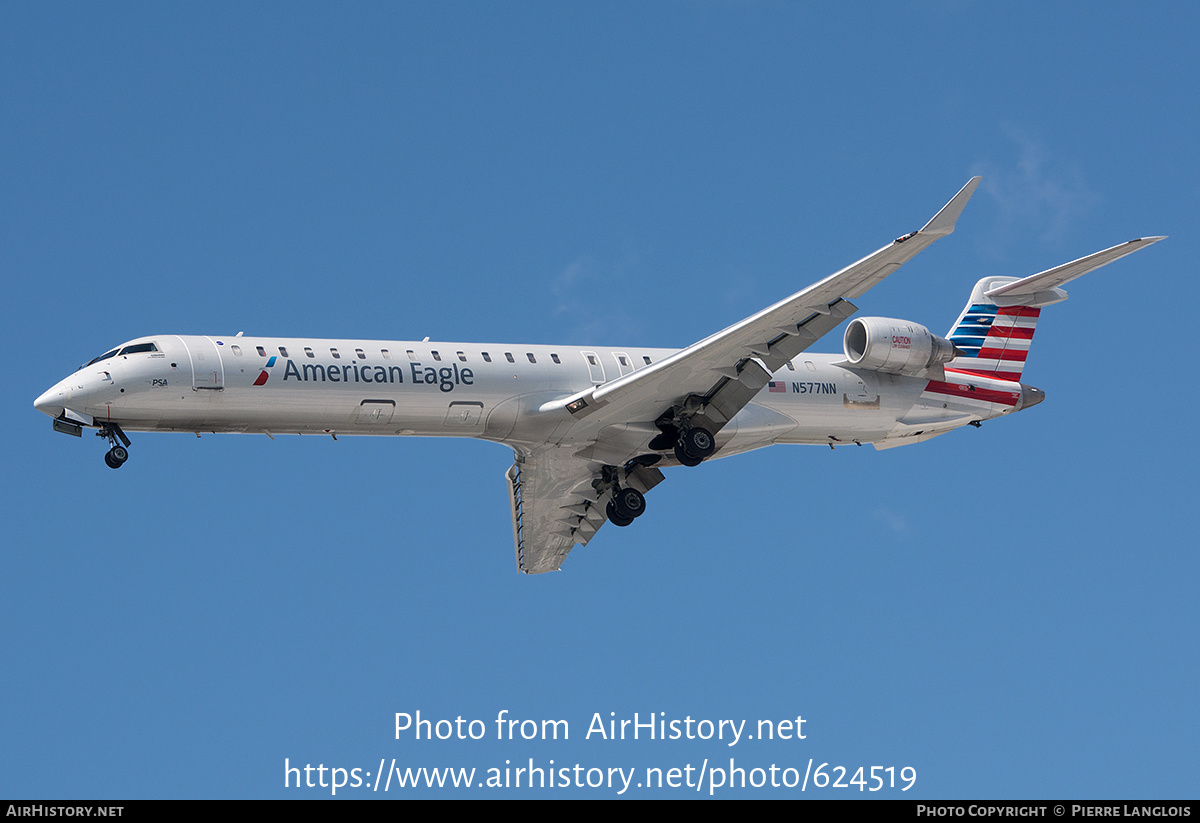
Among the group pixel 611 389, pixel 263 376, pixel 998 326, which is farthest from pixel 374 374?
pixel 998 326

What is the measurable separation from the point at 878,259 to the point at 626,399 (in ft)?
17.3

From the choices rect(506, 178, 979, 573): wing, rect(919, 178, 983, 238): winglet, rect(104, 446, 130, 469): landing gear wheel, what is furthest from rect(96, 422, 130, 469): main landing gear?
rect(919, 178, 983, 238): winglet

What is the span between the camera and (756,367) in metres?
26.1

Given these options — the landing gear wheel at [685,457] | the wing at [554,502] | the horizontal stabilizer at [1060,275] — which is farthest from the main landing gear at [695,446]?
the horizontal stabilizer at [1060,275]

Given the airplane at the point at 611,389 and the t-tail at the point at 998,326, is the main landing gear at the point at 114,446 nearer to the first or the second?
the airplane at the point at 611,389

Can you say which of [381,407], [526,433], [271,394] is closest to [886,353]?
[526,433]

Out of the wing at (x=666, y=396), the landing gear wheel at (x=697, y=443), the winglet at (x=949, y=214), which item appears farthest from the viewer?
the landing gear wheel at (x=697, y=443)

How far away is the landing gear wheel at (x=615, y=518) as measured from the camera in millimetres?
28641

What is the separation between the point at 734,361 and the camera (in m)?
26.0

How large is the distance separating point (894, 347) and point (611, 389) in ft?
19.4

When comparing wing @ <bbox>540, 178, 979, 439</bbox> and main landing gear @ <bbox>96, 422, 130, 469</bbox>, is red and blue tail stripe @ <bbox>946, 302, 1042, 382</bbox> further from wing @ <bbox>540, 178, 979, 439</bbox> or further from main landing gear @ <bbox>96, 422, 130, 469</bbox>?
main landing gear @ <bbox>96, 422, 130, 469</bbox>

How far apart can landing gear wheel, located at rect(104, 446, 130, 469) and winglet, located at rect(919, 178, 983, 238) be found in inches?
520

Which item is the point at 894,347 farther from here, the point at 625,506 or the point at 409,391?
the point at 409,391

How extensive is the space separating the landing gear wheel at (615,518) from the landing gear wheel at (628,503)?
0.09 ft
